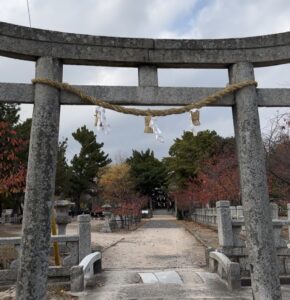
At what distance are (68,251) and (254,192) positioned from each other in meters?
6.53

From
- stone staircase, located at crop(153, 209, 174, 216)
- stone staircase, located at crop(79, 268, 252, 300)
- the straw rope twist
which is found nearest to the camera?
the straw rope twist

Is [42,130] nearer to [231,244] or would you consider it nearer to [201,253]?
[231,244]

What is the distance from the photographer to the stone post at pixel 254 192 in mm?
5117

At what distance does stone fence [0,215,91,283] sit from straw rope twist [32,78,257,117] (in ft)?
18.4

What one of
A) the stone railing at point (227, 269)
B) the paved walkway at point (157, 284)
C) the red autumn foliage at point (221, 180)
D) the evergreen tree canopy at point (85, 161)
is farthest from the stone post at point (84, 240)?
the evergreen tree canopy at point (85, 161)

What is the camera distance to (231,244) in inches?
425

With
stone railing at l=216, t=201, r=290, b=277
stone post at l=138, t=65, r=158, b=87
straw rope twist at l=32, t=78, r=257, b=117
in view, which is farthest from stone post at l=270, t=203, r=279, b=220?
Answer: stone post at l=138, t=65, r=158, b=87

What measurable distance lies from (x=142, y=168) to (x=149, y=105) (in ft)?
203

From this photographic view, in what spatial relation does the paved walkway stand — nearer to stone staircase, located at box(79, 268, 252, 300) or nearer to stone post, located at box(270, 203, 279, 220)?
stone staircase, located at box(79, 268, 252, 300)

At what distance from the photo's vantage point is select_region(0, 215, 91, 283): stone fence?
31.1 ft

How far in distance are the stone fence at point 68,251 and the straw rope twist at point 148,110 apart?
18.4 feet

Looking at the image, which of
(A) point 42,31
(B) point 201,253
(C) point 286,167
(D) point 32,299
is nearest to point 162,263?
(B) point 201,253

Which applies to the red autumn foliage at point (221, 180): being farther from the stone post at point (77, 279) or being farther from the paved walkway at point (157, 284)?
the stone post at point (77, 279)

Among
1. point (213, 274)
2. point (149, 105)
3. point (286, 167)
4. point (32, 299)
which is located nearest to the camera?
point (32, 299)
